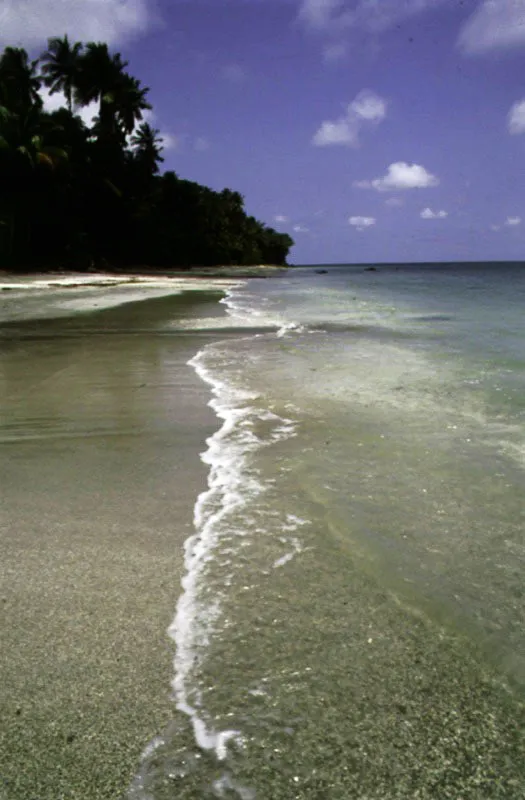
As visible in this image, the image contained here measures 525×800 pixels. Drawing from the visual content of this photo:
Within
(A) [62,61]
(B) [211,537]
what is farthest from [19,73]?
(B) [211,537]

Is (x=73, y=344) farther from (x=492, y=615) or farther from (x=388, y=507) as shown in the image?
(x=492, y=615)

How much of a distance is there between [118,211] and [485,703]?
4890 centimetres

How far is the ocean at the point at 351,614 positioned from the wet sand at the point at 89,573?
0.30 feet

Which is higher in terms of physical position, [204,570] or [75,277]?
[204,570]

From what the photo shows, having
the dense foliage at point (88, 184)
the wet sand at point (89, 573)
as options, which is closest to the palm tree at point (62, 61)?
the dense foliage at point (88, 184)

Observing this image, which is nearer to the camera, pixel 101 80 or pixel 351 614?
pixel 351 614

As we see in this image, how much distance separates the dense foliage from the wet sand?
3319 centimetres

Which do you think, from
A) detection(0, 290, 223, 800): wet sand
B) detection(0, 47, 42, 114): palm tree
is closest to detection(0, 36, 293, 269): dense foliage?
detection(0, 47, 42, 114): palm tree

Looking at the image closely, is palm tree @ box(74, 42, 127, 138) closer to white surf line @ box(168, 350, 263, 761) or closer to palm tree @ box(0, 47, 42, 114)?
palm tree @ box(0, 47, 42, 114)

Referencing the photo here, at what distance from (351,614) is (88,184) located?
45818mm

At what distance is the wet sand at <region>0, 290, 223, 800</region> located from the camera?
1355 millimetres

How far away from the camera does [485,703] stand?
4.94 ft

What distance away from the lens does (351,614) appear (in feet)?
6.20

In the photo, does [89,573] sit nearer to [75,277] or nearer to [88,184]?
[75,277]
